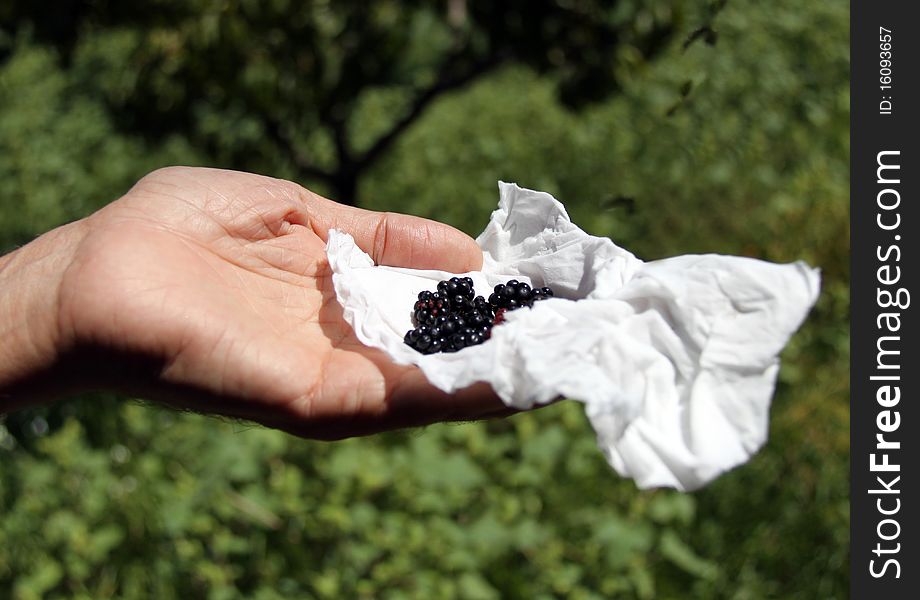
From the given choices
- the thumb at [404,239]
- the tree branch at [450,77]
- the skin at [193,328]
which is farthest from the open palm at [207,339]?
the tree branch at [450,77]

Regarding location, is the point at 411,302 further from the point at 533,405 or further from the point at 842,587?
the point at 842,587

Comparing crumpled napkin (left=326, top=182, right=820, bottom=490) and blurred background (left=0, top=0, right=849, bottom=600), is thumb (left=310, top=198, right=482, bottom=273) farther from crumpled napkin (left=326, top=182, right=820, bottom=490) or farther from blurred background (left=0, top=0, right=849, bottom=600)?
blurred background (left=0, top=0, right=849, bottom=600)

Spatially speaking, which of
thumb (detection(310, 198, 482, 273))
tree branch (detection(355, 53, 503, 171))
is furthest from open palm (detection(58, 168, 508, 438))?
tree branch (detection(355, 53, 503, 171))

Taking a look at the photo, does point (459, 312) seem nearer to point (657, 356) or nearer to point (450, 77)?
point (657, 356)

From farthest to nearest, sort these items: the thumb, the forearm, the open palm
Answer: the thumb
the forearm
the open palm

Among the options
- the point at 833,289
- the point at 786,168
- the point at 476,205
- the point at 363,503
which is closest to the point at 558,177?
the point at 476,205

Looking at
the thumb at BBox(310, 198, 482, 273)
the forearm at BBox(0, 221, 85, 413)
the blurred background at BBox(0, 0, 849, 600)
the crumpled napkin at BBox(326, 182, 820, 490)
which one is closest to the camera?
the crumpled napkin at BBox(326, 182, 820, 490)

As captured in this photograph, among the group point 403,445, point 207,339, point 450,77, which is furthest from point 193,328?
point 450,77
